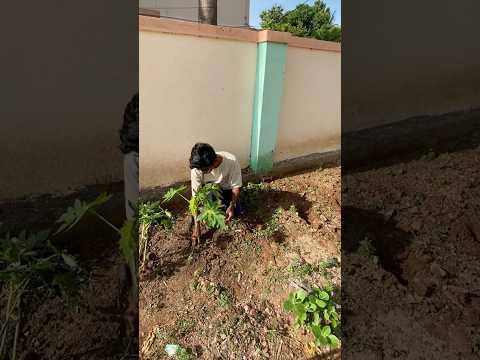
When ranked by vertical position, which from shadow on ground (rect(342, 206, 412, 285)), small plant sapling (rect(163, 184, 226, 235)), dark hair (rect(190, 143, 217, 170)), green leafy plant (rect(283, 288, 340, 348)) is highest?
dark hair (rect(190, 143, 217, 170))

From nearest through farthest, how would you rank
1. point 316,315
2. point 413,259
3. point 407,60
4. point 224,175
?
1. point 316,315
2. point 224,175
3. point 413,259
4. point 407,60

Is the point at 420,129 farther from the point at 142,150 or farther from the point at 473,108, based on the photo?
the point at 142,150

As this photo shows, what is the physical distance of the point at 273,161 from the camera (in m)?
1.79

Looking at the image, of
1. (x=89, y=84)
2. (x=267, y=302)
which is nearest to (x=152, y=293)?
(x=267, y=302)

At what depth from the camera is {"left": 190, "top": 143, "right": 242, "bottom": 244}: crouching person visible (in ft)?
4.81

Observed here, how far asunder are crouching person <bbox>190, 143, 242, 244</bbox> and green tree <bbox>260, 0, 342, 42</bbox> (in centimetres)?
59

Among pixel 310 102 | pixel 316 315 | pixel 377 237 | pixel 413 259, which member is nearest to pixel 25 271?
pixel 316 315

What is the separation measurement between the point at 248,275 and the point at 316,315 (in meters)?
0.33

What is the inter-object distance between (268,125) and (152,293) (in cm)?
→ 84

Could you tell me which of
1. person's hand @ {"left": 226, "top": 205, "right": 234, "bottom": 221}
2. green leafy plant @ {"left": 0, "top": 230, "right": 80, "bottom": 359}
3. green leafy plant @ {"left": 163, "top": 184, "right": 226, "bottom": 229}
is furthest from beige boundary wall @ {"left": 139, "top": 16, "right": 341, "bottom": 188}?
green leafy plant @ {"left": 0, "top": 230, "right": 80, "bottom": 359}

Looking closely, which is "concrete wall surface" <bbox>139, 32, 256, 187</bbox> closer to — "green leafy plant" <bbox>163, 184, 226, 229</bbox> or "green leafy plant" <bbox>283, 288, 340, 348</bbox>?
"green leafy plant" <bbox>163, 184, 226, 229</bbox>

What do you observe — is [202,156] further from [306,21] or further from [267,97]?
[306,21]

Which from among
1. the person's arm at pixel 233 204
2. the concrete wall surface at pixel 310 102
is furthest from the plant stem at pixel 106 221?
the concrete wall surface at pixel 310 102

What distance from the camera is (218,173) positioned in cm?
162
